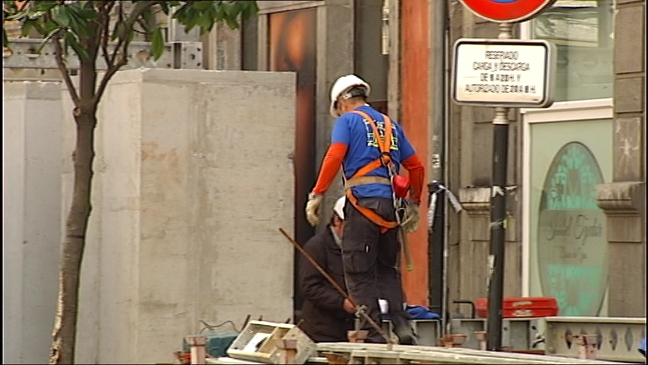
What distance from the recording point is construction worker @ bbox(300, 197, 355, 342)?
1043 centimetres

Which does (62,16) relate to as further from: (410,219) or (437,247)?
(437,247)

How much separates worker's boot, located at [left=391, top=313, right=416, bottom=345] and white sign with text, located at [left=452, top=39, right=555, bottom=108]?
61.9 inches

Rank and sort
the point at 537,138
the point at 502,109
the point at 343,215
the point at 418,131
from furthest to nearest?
the point at 418,131
the point at 537,138
the point at 343,215
the point at 502,109

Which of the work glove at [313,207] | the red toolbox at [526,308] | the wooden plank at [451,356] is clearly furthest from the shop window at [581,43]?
the wooden plank at [451,356]

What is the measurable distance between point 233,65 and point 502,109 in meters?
10.1

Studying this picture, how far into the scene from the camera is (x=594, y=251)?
43.1 ft

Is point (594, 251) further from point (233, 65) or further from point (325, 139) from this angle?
point (233, 65)

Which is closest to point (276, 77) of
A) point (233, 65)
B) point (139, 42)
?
point (139, 42)

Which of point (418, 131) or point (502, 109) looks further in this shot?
point (418, 131)

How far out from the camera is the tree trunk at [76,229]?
914 centimetres

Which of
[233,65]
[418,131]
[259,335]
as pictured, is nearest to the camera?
[259,335]

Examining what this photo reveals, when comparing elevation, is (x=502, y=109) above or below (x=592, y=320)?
above

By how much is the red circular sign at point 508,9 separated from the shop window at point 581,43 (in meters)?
4.62

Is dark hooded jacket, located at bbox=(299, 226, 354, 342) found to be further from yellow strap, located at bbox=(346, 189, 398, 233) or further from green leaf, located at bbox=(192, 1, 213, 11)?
green leaf, located at bbox=(192, 1, 213, 11)
